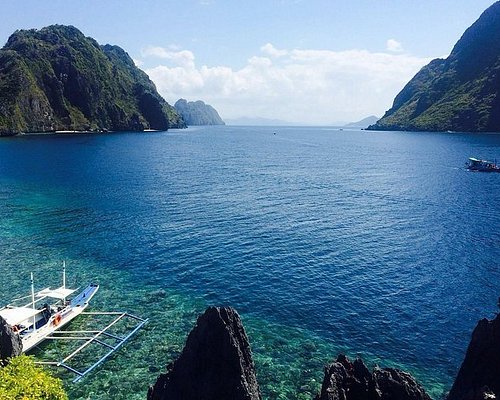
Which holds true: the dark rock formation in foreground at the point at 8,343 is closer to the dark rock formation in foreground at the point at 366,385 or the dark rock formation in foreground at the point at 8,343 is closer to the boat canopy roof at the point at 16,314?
the boat canopy roof at the point at 16,314

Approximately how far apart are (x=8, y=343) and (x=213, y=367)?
25.0 metres

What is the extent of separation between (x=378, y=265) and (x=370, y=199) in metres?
53.0

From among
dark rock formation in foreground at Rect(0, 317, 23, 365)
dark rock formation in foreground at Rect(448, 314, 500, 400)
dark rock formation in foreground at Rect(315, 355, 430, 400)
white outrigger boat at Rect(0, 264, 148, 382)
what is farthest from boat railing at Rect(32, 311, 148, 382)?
dark rock formation in foreground at Rect(448, 314, 500, 400)

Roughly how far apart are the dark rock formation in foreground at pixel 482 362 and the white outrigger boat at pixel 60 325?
111 feet

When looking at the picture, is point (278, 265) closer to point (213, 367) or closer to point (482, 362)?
point (482, 362)

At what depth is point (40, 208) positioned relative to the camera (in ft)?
341

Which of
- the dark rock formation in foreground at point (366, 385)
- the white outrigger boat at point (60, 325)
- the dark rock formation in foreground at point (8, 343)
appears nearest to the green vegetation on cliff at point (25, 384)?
the dark rock formation in foreground at point (8, 343)

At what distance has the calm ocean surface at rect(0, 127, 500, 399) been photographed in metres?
44.7

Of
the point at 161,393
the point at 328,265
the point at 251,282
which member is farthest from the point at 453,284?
the point at 161,393

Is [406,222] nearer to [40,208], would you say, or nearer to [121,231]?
[121,231]

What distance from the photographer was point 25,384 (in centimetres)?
2486

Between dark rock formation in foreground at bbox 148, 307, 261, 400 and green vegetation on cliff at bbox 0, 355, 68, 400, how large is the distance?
22.0 ft

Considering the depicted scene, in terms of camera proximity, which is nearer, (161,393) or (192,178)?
(161,393)

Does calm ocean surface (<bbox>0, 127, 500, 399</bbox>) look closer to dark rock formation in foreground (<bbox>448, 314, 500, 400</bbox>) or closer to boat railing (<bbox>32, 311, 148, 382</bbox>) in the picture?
boat railing (<bbox>32, 311, 148, 382</bbox>)
